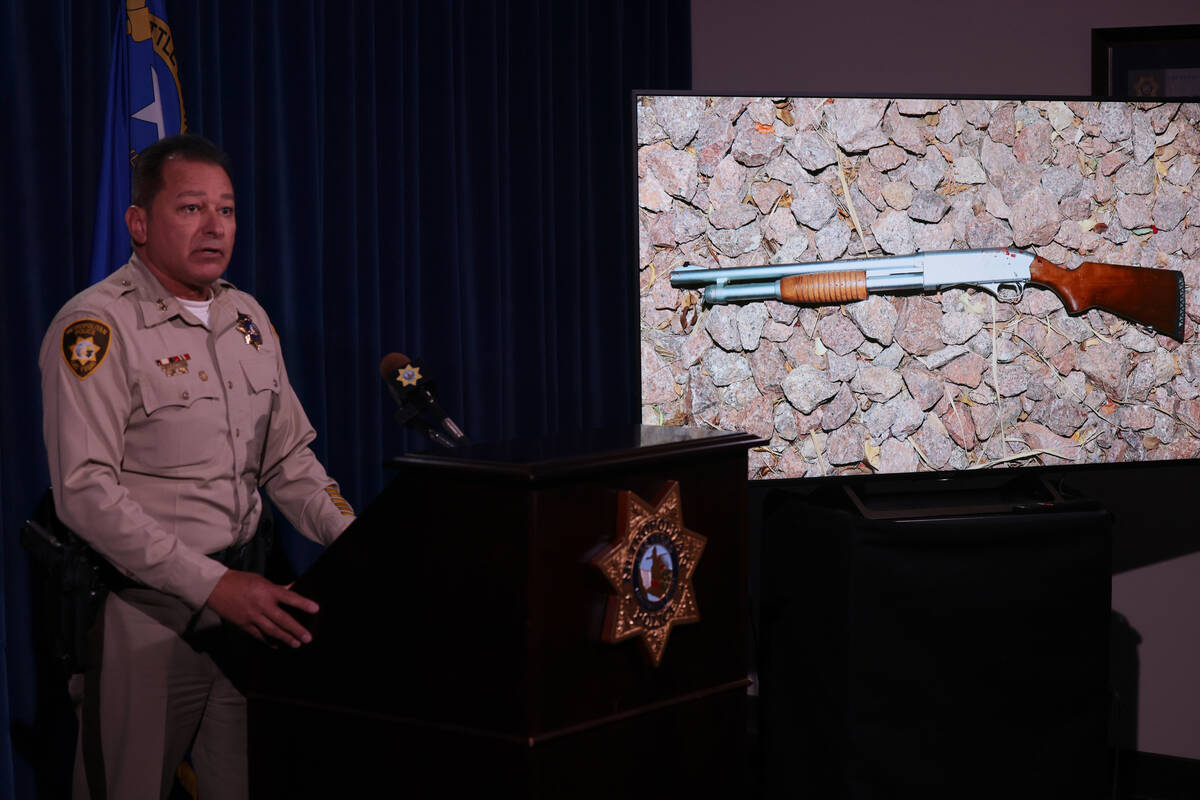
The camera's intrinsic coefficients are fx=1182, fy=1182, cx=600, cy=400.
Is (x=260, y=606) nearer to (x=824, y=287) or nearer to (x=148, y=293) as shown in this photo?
(x=148, y=293)

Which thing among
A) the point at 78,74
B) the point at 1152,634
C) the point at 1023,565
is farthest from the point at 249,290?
the point at 1152,634

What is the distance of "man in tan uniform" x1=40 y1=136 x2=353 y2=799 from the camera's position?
1704 mm

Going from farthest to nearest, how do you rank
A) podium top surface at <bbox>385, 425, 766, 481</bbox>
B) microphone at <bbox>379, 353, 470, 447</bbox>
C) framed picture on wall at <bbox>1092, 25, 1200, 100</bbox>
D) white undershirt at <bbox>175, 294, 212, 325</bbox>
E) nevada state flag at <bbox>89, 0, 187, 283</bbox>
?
framed picture on wall at <bbox>1092, 25, 1200, 100</bbox>, nevada state flag at <bbox>89, 0, 187, 283</bbox>, white undershirt at <bbox>175, 294, 212, 325</bbox>, microphone at <bbox>379, 353, 470, 447</bbox>, podium top surface at <bbox>385, 425, 766, 481</bbox>

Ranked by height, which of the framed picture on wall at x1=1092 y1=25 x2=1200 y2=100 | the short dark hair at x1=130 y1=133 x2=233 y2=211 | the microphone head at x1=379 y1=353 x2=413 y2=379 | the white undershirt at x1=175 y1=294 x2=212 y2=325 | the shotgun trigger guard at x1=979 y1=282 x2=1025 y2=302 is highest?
the framed picture on wall at x1=1092 y1=25 x2=1200 y2=100

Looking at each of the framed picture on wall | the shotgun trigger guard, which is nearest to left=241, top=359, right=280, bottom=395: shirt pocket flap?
the shotgun trigger guard

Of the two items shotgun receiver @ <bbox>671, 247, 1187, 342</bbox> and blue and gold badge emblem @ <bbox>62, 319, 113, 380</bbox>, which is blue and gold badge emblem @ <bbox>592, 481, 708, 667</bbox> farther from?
shotgun receiver @ <bbox>671, 247, 1187, 342</bbox>

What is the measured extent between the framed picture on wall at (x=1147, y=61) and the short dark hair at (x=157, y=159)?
251cm

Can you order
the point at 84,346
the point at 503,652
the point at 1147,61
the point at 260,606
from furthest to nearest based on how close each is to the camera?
the point at 1147,61 → the point at 84,346 → the point at 260,606 → the point at 503,652

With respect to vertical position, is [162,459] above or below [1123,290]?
below

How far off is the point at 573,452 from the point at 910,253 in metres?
1.50

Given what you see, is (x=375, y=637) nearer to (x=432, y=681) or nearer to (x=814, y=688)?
(x=432, y=681)

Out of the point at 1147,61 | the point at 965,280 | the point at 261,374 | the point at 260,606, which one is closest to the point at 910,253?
the point at 965,280

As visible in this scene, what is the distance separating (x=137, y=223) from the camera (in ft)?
6.19

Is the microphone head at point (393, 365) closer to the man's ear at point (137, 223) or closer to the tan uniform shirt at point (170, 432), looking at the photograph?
the tan uniform shirt at point (170, 432)
